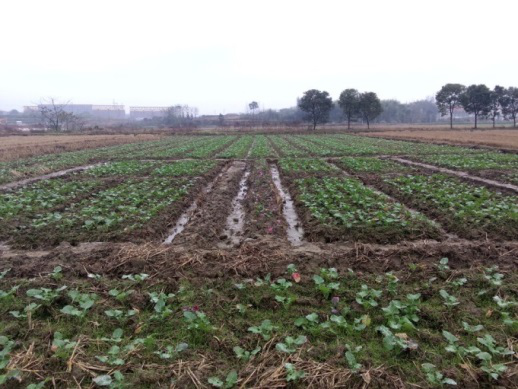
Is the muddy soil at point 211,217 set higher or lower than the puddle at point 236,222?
higher

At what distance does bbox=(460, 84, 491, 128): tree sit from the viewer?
240 ft

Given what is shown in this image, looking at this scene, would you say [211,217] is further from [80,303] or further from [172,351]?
[172,351]

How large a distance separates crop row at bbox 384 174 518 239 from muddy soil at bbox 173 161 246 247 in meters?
5.47

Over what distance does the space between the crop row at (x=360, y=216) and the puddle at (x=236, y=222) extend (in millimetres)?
1718

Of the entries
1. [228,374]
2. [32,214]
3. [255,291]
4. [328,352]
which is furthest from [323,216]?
[32,214]

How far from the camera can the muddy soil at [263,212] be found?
806 cm

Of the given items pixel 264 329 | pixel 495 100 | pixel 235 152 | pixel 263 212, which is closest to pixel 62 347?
pixel 264 329

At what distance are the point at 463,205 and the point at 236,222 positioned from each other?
20.2ft

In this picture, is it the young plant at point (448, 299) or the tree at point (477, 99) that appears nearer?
the young plant at point (448, 299)

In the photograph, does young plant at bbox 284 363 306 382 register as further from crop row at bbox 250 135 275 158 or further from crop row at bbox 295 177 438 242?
crop row at bbox 250 135 275 158

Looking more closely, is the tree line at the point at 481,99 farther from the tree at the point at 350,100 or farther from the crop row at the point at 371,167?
the crop row at the point at 371,167

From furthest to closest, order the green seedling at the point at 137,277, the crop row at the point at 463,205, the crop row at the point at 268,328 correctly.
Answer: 1. the crop row at the point at 463,205
2. the green seedling at the point at 137,277
3. the crop row at the point at 268,328

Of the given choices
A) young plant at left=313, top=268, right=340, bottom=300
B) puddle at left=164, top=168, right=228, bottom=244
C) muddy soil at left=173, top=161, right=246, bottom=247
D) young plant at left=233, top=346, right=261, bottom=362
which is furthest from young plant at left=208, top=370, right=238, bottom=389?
puddle at left=164, top=168, right=228, bottom=244

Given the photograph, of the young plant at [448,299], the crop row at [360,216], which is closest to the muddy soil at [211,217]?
the crop row at [360,216]
